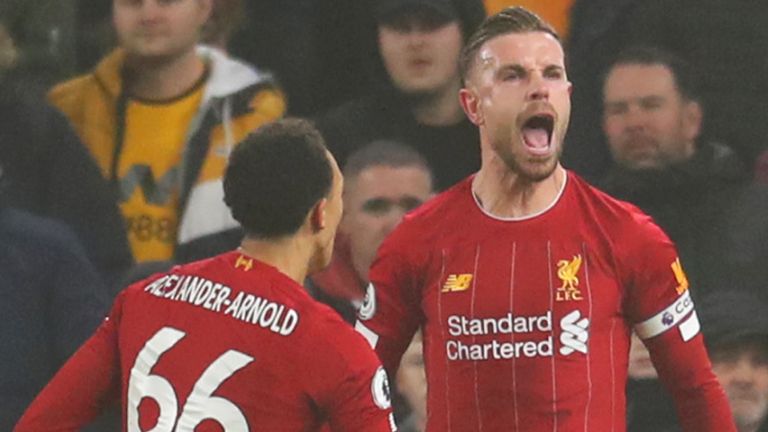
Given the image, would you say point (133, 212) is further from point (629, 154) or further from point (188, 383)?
point (188, 383)

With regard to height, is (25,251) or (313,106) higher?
(313,106)

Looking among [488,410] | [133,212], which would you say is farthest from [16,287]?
[488,410]

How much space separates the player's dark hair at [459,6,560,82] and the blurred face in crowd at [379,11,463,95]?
142cm

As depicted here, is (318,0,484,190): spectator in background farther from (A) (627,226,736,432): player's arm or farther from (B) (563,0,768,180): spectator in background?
(A) (627,226,736,432): player's arm

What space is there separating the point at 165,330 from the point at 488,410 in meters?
0.76

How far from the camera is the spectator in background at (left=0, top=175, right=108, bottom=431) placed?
497cm

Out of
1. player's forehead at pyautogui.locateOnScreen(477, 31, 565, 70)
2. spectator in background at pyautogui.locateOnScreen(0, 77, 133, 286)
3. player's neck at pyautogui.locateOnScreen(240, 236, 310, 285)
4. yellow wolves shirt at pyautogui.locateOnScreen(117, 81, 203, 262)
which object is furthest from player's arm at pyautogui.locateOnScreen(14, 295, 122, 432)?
yellow wolves shirt at pyautogui.locateOnScreen(117, 81, 203, 262)

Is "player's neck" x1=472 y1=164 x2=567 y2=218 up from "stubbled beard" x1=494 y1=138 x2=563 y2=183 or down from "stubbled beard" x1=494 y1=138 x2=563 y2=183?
down

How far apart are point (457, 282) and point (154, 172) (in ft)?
5.91

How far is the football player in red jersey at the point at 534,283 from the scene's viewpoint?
3.79 m

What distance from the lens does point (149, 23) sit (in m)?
5.48

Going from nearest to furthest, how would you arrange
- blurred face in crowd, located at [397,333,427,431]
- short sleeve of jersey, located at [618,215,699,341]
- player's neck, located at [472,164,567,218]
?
short sleeve of jersey, located at [618,215,699,341]
player's neck, located at [472,164,567,218]
blurred face in crowd, located at [397,333,427,431]

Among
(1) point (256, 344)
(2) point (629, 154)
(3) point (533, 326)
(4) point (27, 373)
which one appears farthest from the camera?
(2) point (629, 154)

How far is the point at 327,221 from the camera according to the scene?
346 centimetres
